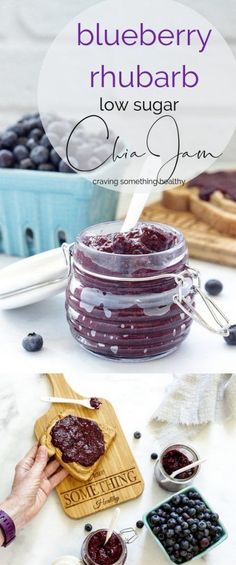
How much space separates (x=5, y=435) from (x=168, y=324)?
1.04ft

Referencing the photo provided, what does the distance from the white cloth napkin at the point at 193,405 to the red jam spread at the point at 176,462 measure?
5 centimetres

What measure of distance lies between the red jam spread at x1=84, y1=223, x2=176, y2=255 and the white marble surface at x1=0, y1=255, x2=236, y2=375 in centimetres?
15

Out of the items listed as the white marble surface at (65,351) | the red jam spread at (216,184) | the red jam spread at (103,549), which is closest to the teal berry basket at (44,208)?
the white marble surface at (65,351)

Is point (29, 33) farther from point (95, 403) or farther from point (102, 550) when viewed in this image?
point (102, 550)

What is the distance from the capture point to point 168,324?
0.79 m

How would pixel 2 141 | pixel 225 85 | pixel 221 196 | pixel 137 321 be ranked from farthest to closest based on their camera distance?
pixel 225 85 → pixel 221 196 → pixel 2 141 → pixel 137 321

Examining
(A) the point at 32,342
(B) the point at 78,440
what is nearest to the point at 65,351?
(A) the point at 32,342

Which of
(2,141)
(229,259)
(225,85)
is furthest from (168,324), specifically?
(225,85)

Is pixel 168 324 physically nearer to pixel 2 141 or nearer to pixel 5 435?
pixel 5 435

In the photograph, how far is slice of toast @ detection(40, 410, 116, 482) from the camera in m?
0.87

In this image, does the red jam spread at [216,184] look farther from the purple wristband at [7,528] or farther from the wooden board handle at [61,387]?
the purple wristband at [7,528]

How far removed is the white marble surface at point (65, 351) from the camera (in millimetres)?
813

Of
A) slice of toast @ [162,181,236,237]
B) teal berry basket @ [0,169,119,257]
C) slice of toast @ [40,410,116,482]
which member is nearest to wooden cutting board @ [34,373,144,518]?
slice of toast @ [40,410,116,482]

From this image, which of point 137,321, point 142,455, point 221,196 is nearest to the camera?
point 137,321
